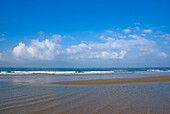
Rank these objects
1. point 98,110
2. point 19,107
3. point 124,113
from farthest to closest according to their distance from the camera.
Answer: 1. point 19,107
2. point 98,110
3. point 124,113

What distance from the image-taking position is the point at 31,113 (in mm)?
5340

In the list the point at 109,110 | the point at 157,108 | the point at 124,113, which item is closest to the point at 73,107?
the point at 109,110

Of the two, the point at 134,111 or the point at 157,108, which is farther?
the point at 157,108

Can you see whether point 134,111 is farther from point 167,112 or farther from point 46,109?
point 46,109

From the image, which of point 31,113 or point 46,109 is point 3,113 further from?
point 46,109

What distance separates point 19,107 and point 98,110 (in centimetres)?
338

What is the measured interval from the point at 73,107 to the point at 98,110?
3.68 feet

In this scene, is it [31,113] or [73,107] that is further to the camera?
Answer: [73,107]

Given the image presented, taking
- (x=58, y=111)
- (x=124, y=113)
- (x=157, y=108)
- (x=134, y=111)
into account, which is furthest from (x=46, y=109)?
(x=157, y=108)

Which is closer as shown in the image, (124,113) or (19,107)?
(124,113)

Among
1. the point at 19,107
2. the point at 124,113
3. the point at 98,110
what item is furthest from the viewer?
the point at 19,107

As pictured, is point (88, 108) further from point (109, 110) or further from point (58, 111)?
point (58, 111)

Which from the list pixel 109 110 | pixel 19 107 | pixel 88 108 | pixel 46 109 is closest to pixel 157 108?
pixel 109 110

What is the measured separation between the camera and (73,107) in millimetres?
6117
